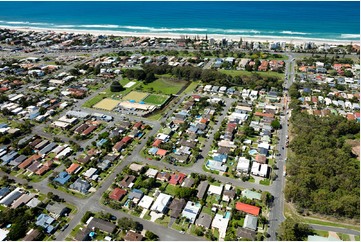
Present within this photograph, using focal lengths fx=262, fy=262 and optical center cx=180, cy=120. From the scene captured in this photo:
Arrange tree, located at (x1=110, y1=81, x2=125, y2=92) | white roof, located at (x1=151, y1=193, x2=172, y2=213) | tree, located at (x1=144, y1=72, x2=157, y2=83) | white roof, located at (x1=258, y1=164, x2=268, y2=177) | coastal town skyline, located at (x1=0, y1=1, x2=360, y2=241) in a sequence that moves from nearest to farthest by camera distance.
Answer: coastal town skyline, located at (x1=0, y1=1, x2=360, y2=241) → white roof, located at (x1=151, y1=193, x2=172, y2=213) → white roof, located at (x1=258, y1=164, x2=268, y2=177) → tree, located at (x1=110, y1=81, x2=125, y2=92) → tree, located at (x1=144, y1=72, x2=157, y2=83)

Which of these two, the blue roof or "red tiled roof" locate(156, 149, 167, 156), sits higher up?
"red tiled roof" locate(156, 149, 167, 156)

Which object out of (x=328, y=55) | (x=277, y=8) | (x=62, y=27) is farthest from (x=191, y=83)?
(x=277, y=8)

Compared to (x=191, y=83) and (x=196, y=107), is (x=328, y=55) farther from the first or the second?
(x=196, y=107)

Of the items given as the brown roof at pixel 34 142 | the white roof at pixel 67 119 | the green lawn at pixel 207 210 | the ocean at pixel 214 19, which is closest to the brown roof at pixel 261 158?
the green lawn at pixel 207 210

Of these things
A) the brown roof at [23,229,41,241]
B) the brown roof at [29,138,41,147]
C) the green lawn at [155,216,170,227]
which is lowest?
the brown roof at [23,229,41,241]

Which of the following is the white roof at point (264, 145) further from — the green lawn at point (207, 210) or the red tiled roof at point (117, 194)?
the red tiled roof at point (117, 194)

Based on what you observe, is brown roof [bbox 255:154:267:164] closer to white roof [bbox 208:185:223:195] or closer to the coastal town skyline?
the coastal town skyline

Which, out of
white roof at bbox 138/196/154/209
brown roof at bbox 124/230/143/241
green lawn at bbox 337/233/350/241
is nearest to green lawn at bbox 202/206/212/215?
white roof at bbox 138/196/154/209
